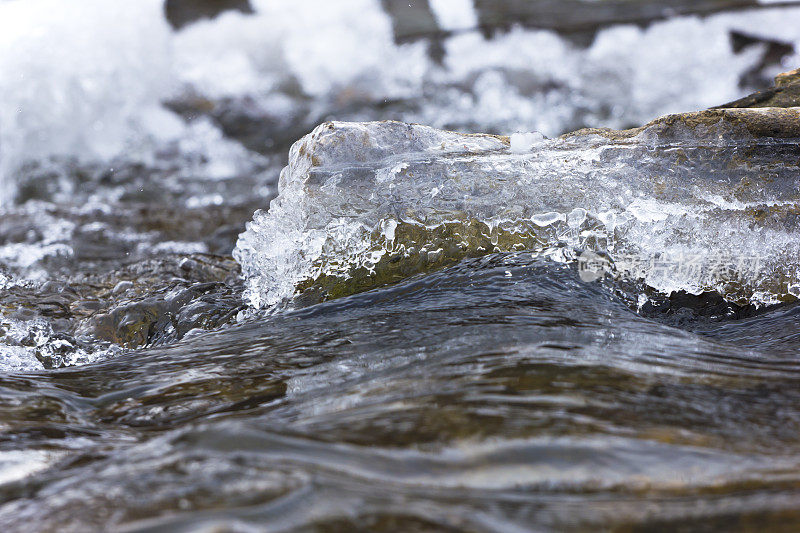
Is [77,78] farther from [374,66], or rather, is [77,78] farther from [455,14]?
[455,14]

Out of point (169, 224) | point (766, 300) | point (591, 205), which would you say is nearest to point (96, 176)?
point (169, 224)

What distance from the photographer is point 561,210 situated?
249 centimetres

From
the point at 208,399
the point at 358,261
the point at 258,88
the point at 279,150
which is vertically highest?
the point at 258,88

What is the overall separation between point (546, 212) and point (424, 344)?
881mm

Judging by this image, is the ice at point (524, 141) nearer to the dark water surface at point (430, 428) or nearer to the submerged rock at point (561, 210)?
the submerged rock at point (561, 210)

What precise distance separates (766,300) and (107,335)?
2302 millimetres

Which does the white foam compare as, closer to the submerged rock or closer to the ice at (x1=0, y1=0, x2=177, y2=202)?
the ice at (x1=0, y1=0, x2=177, y2=202)

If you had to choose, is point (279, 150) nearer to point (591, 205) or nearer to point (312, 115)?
point (312, 115)

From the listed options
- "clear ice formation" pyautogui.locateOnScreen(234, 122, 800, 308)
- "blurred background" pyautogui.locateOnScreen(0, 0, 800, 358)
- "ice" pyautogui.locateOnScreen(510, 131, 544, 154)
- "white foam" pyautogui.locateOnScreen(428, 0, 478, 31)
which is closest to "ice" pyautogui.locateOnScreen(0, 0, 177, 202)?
"blurred background" pyautogui.locateOnScreen(0, 0, 800, 358)

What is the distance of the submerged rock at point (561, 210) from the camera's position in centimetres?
240

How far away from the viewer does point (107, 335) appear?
2.58 metres

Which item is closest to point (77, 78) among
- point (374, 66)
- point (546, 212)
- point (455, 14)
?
point (374, 66)

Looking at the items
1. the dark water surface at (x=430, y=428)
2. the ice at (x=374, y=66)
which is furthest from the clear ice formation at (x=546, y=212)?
the ice at (x=374, y=66)

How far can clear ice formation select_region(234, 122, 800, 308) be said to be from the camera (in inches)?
94.7
